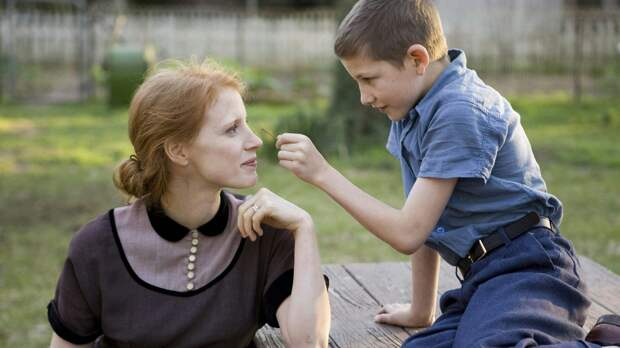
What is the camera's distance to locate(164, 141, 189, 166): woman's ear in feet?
8.44

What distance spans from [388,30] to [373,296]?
1.18 meters

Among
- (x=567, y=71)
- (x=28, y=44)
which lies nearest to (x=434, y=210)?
(x=567, y=71)

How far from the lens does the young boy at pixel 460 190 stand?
2.48 metres

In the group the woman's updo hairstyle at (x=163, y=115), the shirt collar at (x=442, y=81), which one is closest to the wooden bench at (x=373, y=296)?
the woman's updo hairstyle at (x=163, y=115)

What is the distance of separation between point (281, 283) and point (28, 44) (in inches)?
569

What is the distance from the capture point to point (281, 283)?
260 cm

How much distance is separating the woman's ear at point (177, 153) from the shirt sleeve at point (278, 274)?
1.08ft

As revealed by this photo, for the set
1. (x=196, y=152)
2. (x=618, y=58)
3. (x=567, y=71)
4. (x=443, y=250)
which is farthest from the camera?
(x=567, y=71)

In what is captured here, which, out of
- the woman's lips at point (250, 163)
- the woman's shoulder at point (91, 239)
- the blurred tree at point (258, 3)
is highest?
the woman's lips at point (250, 163)

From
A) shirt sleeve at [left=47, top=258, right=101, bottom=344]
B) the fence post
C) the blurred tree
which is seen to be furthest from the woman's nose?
the blurred tree

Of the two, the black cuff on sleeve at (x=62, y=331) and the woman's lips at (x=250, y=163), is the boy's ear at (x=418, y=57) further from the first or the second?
the black cuff on sleeve at (x=62, y=331)

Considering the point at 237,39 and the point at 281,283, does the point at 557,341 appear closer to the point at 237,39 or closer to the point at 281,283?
the point at 281,283

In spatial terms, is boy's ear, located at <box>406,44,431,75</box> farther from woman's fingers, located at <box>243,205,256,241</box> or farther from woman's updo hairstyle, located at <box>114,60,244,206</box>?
woman's fingers, located at <box>243,205,256,241</box>

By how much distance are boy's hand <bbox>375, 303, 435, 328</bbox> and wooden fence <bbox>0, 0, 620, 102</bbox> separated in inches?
461
